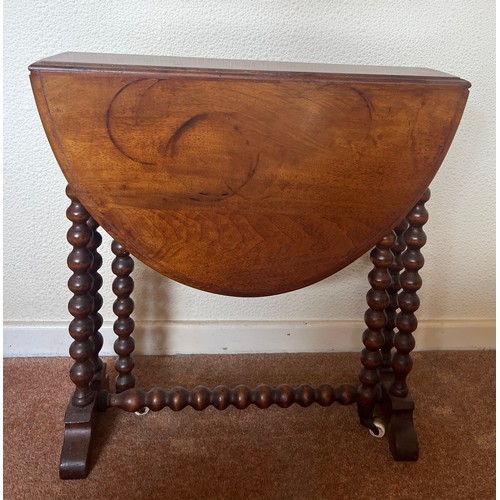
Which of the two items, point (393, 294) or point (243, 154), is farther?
point (393, 294)

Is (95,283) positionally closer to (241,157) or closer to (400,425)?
(241,157)

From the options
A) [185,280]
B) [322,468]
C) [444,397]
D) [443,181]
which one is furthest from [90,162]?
[444,397]

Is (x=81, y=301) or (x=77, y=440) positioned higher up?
(x=81, y=301)

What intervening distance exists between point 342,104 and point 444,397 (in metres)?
0.90

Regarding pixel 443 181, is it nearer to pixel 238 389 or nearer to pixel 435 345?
pixel 435 345

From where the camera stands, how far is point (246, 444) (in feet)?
4.40

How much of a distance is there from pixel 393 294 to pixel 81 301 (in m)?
0.75

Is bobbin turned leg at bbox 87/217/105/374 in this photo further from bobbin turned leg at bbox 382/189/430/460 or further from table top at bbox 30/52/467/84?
bobbin turned leg at bbox 382/189/430/460

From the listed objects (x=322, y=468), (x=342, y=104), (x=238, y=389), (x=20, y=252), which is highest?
(x=342, y=104)

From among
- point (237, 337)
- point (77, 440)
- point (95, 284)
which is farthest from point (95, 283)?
point (237, 337)

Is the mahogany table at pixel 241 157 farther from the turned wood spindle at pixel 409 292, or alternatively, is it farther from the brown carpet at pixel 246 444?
the brown carpet at pixel 246 444

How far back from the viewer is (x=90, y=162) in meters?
1.05

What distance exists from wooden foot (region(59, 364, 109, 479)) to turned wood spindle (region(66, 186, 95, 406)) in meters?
0.02

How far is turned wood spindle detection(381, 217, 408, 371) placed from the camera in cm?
138
